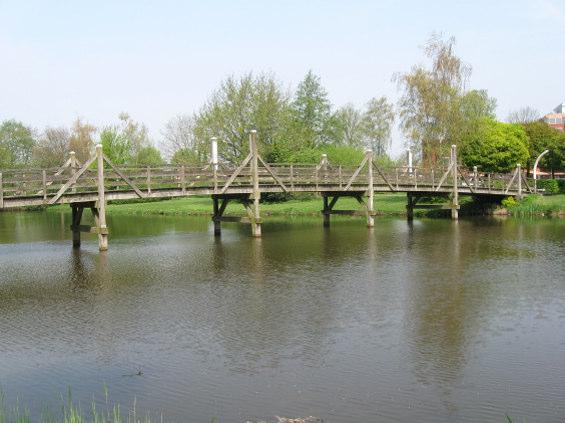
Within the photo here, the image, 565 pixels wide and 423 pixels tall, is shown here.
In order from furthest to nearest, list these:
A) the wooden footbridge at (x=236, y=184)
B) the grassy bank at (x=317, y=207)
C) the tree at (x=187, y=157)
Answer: the tree at (x=187, y=157), the grassy bank at (x=317, y=207), the wooden footbridge at (x=236, y=184)

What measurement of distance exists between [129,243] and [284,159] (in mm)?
27200

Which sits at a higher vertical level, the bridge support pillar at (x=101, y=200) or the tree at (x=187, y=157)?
the tree at (x=187, y=157)

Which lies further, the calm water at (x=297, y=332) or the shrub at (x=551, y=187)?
the shrub at (x=551, y=187)

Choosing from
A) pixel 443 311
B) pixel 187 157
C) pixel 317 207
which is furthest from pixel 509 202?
pixel 443 311

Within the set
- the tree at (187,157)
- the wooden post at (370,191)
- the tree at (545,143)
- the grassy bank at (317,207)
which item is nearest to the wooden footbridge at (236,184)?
the wooden post at (370,191)

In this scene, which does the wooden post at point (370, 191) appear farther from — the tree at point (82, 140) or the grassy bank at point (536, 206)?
the tree at point (82, 140)

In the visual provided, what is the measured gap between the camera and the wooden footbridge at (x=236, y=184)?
26.2 m

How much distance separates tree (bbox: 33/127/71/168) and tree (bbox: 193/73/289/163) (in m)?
21.8

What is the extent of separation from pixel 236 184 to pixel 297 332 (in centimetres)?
1957

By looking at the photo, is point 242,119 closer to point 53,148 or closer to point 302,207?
point 302,207

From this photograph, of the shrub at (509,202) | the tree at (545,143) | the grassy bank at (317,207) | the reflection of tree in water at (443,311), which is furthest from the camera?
the tree at (545,143)

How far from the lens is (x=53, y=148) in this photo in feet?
260

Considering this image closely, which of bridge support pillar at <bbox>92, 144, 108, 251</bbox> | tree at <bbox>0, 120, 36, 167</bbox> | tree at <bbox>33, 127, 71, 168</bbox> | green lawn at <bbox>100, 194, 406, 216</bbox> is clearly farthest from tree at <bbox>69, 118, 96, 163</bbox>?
bridge support pillar at <bbox>92, 144, 108, 251</bbox>

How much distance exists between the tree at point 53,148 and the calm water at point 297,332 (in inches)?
2021
